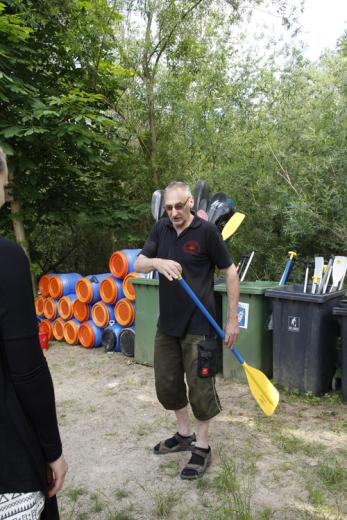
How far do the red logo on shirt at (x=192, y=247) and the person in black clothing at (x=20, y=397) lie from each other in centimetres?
170

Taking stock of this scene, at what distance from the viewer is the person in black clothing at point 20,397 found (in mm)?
1096

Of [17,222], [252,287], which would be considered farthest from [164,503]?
[17,222]

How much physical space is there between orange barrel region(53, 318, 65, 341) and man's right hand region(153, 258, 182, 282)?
162 inches

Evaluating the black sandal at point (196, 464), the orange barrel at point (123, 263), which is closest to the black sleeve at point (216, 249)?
the black sandal at point (196, 464)

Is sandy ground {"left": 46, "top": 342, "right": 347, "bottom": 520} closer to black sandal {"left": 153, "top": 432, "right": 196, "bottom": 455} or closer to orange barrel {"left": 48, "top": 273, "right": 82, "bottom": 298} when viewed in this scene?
black sandal {"left": 153, "top": 432, "right": 196, "bottom": 455}

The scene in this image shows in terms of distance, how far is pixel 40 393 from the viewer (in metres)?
1.17

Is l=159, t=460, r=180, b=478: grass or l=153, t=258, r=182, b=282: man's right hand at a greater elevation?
l=153, t=258, r=182, b=282: man's right hand

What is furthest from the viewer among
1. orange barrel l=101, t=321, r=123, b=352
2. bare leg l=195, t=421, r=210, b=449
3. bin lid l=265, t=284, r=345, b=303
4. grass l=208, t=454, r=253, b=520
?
orange barrel l=101, t=321, r=123, b=352

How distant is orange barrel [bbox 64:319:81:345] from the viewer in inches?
242

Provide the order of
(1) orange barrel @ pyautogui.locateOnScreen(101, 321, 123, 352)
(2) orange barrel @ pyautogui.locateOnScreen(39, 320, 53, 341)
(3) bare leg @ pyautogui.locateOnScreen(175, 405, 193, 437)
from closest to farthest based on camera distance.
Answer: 1. (3) bare leg @ pyautogui.locateOnScreen(175, 405, 193, 437)
2. (1) orange barrel @ pyautogui.locateOnScreen(101, 321, 123, 352)
3. (2) orange barrel @ pyautogui.locateOnScreen(39, 320, 53, 341)

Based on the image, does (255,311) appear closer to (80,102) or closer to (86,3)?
(80,102)

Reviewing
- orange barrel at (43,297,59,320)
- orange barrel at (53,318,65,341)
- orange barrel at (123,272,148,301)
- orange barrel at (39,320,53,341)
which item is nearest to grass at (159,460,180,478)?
orange barrel at (123,272,148,301)

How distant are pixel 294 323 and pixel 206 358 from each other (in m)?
1.60

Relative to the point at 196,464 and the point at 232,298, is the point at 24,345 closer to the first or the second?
the point at 232,298
